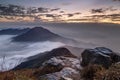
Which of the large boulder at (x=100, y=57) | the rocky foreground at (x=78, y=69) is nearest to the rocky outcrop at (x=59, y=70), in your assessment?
the rocky foreground at (x=78, y=69)

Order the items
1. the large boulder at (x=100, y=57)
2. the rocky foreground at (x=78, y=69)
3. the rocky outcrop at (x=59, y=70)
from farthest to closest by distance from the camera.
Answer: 1. the large boulder at (x=100, y=57)
2. the rocky outcrop at (x=59, y=70)
3. the rocky foreground at (x=78, y=69)

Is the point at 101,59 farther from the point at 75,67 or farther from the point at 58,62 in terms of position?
the point at 58,62

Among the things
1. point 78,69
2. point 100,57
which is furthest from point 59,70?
→ point 100,57

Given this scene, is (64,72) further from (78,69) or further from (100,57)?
(100,57)

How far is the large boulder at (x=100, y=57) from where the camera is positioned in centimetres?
1969

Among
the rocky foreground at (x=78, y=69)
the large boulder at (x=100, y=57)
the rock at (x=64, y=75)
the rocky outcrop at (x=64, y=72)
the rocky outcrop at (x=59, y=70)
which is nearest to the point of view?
the rocky foreground at (x=78, y=69)

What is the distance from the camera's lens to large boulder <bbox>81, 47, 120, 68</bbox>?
775 inches

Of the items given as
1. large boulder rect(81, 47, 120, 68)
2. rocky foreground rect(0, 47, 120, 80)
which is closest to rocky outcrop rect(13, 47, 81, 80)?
rocky foreground rect(0, 47, 120, 80)

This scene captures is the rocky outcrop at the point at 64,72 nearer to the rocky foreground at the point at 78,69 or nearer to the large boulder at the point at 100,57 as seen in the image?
the rocky foreground at the point at 78,69

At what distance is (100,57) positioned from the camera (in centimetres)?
1980

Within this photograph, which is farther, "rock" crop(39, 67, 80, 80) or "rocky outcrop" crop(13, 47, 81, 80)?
"rocky outcrop" crop(13, 47, 81, 80)

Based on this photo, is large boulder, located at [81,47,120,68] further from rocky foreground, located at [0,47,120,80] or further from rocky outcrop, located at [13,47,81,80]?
rocky outcrop, located at [13,47,81,80]

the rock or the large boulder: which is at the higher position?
the rock

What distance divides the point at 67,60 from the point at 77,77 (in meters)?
4.86
